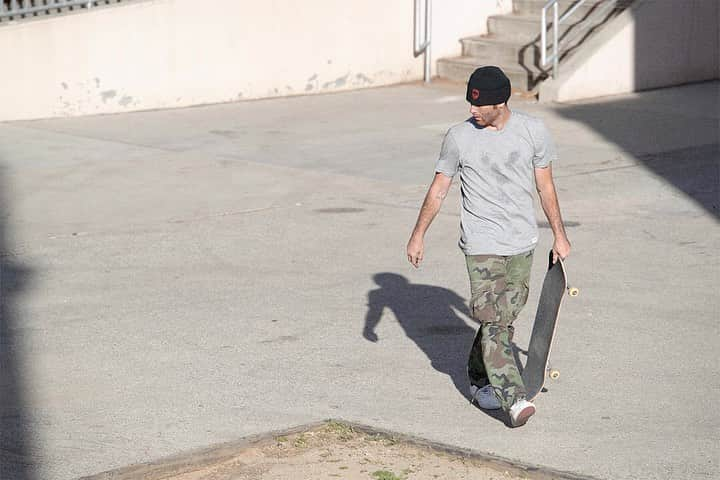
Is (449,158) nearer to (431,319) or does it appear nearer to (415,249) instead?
(415,249)

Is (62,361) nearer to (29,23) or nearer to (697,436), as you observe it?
(697,436)

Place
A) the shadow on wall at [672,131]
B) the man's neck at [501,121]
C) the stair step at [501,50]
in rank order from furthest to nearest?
the stair step at [501,50]
the shadow on wall at [672,131]
the man's neck at [501,121]

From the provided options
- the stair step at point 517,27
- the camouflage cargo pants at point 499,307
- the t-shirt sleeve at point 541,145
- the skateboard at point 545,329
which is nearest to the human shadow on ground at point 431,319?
the skateboard at point 545,329

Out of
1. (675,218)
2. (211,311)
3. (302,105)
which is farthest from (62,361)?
(302,105)

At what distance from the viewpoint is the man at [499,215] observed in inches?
233

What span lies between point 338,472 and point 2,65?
420 inches

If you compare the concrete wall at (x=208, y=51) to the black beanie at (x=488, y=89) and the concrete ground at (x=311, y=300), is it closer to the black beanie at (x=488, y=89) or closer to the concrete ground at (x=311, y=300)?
the concrete ground at (x=311, y=300)

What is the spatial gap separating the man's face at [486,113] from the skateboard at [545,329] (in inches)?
31.3

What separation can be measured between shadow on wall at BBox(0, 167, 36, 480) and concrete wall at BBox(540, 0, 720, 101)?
31.6 ft

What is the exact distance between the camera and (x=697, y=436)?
233 inches

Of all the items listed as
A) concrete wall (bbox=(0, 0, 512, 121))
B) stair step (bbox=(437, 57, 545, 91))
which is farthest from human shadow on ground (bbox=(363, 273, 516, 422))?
stair step (bbox=(437, 57, 545, 91))

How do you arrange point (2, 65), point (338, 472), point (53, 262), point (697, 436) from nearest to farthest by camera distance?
point (338, 472) → point (697, 436) → point (53, 262) → point (2, 65)

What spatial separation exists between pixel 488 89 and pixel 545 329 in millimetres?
1244

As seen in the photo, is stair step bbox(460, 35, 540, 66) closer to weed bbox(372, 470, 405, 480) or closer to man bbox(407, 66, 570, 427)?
man bbox(407, 66, 570, 427)
